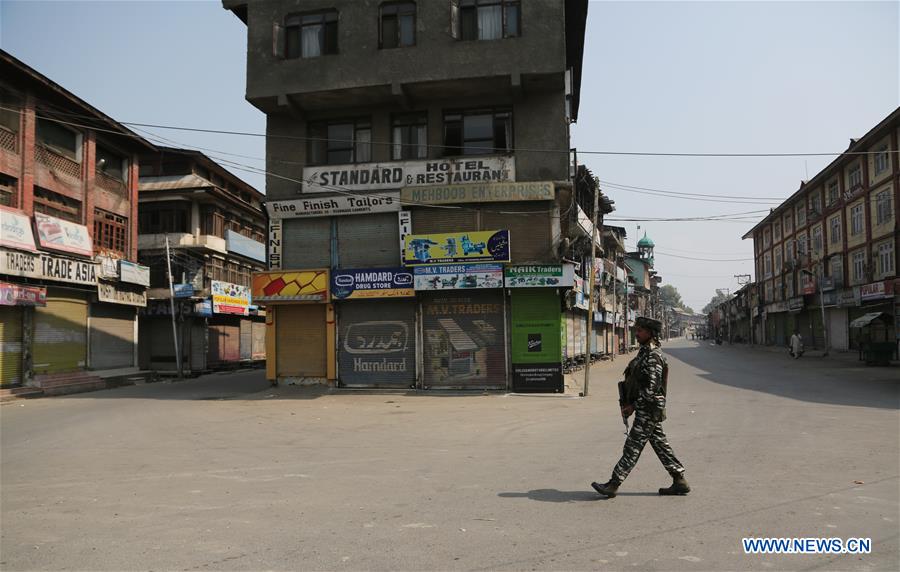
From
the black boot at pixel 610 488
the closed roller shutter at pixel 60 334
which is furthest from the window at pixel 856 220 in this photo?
the closed roller shutter at pixel 60 334

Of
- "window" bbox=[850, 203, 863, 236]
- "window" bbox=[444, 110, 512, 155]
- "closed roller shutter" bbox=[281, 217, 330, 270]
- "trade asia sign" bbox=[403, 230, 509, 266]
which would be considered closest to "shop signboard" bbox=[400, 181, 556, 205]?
"trade asia sign" bbox=[403, 230, 509, 266]

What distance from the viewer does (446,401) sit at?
17.6 m

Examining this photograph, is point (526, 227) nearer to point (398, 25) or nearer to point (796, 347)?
point (398, 25)

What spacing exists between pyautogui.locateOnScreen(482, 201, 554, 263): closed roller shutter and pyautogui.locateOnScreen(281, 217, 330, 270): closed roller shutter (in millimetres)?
5742

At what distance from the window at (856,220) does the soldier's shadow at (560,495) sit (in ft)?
136

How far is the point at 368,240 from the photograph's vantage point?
69.3 ft

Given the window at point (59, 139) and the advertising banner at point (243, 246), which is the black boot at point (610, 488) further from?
the advertising banner at point (243, 246)

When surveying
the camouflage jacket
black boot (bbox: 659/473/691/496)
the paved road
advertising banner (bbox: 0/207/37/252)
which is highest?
advertising banner (bbox: 0/207/37/252)

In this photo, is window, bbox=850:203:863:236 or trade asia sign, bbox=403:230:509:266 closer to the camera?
trade asia sign, bbox=403:230:509:266

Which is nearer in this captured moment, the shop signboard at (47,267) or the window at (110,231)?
the shop signboard at (47,267)

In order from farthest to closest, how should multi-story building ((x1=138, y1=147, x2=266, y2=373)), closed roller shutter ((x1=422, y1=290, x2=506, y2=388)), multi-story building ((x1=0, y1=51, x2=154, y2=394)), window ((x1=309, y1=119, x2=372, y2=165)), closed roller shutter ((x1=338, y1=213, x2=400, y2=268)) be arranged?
multi-story building ((x1=138, y1=147, x2=266, y2=373)) → window ((x1=309, y1=119, x2=372, y2=165)) → multi-story building ((x1=0, y1=51, x2=154, y2=394)) → closed roller shutter ((x1=338, y1=213, x2=400, y2=268)) → closed roller shutter ((x1=422, y1=290, x2=506, y2=388))

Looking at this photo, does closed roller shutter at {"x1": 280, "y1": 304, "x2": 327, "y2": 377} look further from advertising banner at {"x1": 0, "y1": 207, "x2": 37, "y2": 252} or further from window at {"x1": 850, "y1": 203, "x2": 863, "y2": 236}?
window at {"x1": 850, "y1": 203, "x2": 863, "y2": 236}

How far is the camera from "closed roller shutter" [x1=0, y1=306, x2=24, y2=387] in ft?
68.1

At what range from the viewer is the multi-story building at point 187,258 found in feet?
110
